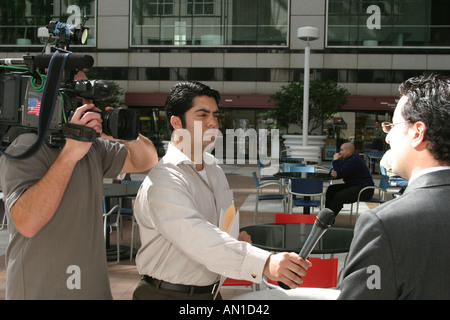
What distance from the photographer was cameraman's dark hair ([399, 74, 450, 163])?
120 centimetres

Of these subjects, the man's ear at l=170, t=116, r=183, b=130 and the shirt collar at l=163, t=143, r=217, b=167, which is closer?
the shirt collar at l=163, t=143, r=217, b=167

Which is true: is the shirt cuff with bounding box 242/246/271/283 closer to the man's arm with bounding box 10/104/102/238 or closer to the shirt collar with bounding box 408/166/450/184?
the shirt collar with bounding box 408/166/450/184

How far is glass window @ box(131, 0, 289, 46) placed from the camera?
75.6ft

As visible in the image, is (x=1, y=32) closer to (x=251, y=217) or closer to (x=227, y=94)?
(x=227, y=94)

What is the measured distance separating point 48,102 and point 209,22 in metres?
22.9

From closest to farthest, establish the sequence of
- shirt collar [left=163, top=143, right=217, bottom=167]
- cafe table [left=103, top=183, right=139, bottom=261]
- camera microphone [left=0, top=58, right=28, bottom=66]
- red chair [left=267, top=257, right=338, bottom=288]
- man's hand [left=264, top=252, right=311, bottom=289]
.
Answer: man's hand [left=264, top=252, right=311, bottom=289] < camera microphone [left=0, top=58, right=28, bottom=66] < shirt collar [left=163, top=143, right=217, bottom=167] < red chair [left=267, top=257, right=338, bottom=288] < cafe table [left=103, top=183, right=139, bottom=261]

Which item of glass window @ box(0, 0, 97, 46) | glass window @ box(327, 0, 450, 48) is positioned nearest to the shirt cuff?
glass window @ box(327, 0, 450, 48)

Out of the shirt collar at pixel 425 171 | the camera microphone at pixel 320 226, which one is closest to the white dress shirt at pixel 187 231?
the camera microphone at pixel 320 226

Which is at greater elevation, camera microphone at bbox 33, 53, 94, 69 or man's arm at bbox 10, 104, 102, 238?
camera microphone at bbox 33, 53, 94, 69

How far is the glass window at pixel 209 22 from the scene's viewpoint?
23.0m

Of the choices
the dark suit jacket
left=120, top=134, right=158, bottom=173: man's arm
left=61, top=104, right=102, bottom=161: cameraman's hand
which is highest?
left=61, top=104, right=102, bottom=161: cameraman's hand

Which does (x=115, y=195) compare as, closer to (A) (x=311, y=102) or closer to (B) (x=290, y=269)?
(B) (x=290, y=269)

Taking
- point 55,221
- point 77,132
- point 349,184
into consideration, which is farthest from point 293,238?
point 349,184

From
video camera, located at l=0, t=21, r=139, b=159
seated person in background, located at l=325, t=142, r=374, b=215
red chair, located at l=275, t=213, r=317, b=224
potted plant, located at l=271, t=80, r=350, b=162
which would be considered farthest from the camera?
potted plant, located at l=271, t=80, r=350, b=162
